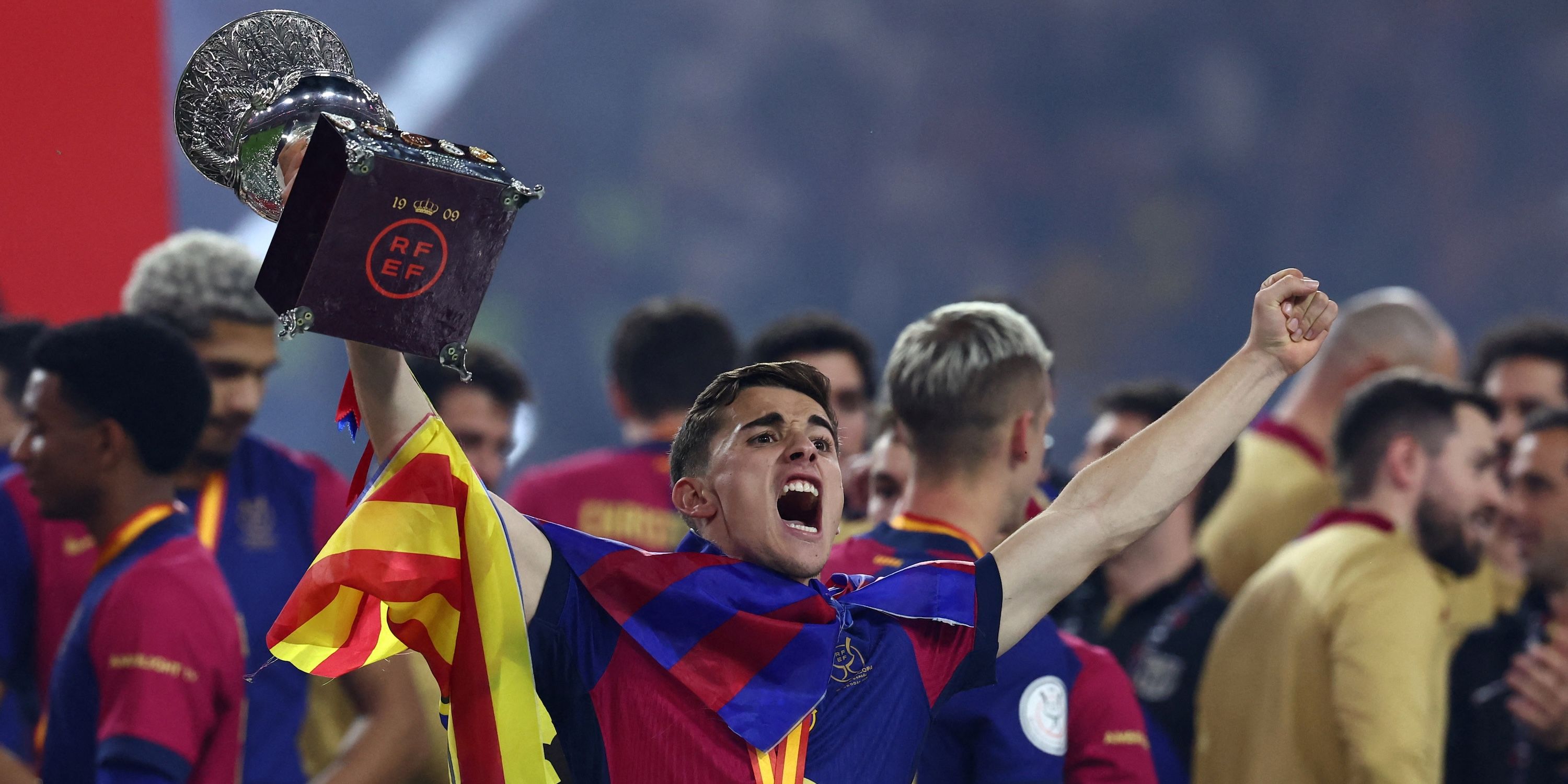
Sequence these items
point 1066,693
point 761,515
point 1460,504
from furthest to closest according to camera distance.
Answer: point 1460,504, point 1066,693, point 761,515

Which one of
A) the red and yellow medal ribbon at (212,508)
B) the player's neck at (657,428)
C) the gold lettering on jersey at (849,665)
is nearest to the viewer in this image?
the gold lettering on jersey at (849,665)

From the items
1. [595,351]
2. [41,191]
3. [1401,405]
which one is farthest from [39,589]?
[595,351]

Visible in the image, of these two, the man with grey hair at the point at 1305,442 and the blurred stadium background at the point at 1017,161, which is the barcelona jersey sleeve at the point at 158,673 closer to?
the man with grey hair at the point at 1305,442

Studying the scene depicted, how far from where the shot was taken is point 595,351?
9672 millimetres

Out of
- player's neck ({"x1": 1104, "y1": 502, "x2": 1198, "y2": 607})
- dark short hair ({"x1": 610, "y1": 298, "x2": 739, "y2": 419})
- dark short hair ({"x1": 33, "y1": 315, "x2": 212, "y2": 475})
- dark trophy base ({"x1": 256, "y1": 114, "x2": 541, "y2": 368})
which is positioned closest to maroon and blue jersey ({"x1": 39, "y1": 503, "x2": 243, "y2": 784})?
dark short hair ({"x1": 33, "y1": 315, "x2": 212, "y2": 475})

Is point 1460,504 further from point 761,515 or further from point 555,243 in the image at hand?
point 555,243

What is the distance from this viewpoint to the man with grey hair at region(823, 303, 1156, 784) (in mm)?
2629

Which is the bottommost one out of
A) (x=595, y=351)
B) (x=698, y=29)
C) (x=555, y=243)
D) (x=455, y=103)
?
(x=595, y=351)

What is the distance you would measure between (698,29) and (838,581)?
8.23 meters

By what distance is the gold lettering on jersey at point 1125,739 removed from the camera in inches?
108

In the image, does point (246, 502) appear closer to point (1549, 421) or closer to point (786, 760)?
point (786, 760)

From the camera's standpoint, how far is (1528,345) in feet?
19.4

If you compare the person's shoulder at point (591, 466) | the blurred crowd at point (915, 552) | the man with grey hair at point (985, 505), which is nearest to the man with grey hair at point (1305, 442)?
the blurred crowd at point (915, 552)

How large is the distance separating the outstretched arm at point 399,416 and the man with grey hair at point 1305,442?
3.48 m
